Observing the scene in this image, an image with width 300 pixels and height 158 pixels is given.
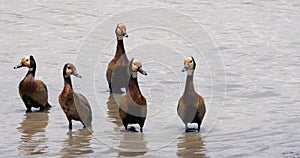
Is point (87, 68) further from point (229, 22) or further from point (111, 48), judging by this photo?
point (229, 22)

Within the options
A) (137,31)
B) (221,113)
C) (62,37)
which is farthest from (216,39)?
(221,113)

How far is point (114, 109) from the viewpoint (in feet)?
41.8

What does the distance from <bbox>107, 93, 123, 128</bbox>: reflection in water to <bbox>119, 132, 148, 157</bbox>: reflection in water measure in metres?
0.43

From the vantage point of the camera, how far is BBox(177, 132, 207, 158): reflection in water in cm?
1031

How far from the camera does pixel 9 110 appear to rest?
1249cm

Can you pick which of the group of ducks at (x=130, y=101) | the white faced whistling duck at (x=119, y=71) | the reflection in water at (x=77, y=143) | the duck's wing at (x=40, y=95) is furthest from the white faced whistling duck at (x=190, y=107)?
the duck's wing at (x=40, y=95)

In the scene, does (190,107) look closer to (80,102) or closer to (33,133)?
(80,102)

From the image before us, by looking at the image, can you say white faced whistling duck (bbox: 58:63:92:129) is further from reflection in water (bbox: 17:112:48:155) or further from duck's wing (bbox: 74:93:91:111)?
reflection in water (bbox: 17:112:48:155)

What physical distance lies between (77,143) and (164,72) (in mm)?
4714

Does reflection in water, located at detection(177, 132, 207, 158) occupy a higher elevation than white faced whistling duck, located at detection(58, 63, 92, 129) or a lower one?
lower

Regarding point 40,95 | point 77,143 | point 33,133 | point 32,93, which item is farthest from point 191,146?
point 32,93

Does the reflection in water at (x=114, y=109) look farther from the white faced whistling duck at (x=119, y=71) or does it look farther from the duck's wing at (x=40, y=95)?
the duck's wing at (x=40, y=95)

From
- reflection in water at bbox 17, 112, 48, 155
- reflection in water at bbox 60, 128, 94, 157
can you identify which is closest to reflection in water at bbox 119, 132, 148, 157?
reflection in water at bbox 60, 128, 94, 157

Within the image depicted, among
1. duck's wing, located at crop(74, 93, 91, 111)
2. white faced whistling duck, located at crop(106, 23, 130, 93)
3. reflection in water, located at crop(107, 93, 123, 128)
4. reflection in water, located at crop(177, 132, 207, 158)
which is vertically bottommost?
reflection in water, located at crop(177, 132, 207, 158)
